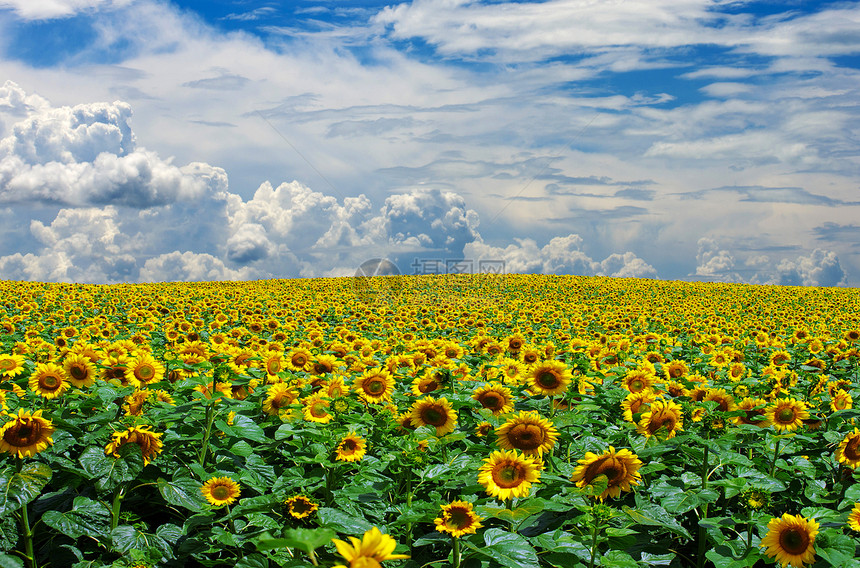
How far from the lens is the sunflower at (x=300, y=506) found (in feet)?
10.4

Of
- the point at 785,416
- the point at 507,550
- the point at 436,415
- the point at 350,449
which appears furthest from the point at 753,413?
the point at 350,449

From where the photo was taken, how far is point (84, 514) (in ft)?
12.2

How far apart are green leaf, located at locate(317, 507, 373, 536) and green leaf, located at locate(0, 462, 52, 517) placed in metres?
1.83

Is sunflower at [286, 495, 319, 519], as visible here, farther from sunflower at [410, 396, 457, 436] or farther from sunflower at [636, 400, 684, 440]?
sunflower at [636, 400, 684, 440]

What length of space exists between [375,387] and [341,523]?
2.13 meters

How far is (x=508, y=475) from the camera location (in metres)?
3.52

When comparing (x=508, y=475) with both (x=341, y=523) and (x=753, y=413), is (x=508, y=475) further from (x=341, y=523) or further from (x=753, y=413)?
(x=753, y=413)

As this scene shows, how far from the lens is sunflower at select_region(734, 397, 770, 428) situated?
5.13 meters

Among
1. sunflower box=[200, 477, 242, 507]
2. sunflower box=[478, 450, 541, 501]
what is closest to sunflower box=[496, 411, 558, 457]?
sunflower box=[478, 450, 541, 501]

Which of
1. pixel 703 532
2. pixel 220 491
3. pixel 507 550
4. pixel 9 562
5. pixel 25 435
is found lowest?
pixel 703 532

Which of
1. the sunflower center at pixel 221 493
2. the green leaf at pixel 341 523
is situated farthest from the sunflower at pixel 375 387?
the green leaf at pixel 341 523

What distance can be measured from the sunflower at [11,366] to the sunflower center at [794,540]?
603 centimetres

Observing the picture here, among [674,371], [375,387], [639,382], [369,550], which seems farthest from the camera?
[674,371]

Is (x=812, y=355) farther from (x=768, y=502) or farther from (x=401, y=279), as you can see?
(x=401, y=279)
